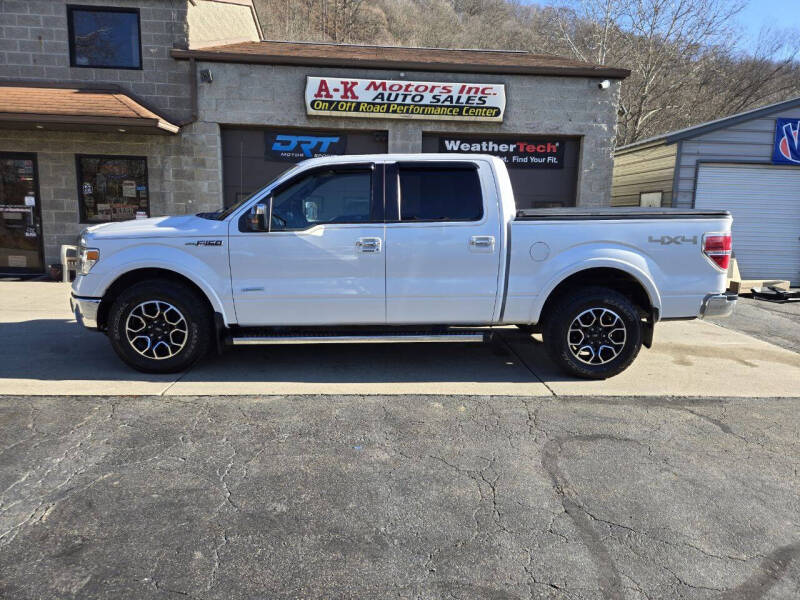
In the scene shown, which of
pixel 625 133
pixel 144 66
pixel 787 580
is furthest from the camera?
pixel 625 133

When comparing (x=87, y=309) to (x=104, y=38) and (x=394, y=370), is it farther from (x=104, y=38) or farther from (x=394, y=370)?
(x=104, y=38)

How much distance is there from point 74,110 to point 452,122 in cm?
732

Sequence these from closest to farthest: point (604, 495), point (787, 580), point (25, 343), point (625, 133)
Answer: point (787, 580)
point (604, 495)
point (25, 343)
point (625, 133)

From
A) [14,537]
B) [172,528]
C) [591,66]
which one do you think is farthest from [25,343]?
[591,66]

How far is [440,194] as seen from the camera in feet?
16.5

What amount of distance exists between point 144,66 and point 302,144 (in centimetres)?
347

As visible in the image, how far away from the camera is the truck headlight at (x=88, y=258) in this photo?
4852 mm

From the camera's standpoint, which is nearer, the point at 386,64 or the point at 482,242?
the point at 482,242

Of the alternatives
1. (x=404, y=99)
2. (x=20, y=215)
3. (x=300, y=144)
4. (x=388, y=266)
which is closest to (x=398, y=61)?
(x=404, y=99)

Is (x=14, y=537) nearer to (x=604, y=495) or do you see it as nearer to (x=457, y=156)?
(x=604, y=495)

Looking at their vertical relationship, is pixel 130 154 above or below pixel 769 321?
above

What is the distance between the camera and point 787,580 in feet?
7.89

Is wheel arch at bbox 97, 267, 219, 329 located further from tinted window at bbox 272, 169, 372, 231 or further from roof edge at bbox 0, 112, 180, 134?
roof edge at bbox 0, 112, 180, 134

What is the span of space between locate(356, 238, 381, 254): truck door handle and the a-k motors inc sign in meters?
7.08
